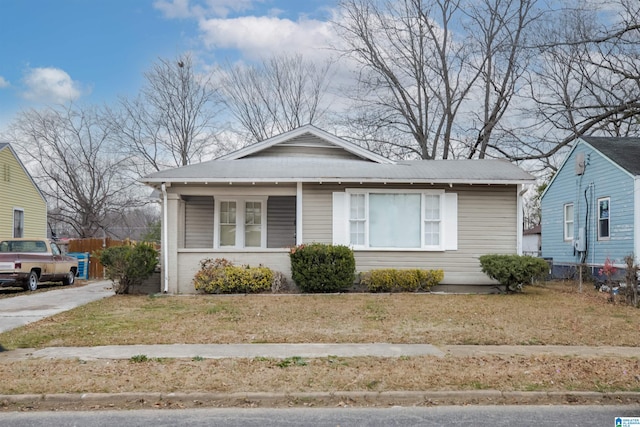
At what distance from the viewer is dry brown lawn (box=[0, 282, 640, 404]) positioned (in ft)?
20.3

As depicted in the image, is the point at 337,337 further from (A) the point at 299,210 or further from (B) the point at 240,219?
(B) the point at 240,219

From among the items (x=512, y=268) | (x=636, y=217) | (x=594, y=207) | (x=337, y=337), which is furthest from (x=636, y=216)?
(x=337, y=337)

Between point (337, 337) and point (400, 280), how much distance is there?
6494 mm

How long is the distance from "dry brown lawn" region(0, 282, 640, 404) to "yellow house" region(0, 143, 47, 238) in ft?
46.1

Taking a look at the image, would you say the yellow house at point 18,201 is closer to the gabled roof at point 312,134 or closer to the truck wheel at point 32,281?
the truck wheel at point 32,281

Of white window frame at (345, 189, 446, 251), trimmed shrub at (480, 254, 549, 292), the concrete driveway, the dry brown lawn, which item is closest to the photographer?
the dry brown lawn

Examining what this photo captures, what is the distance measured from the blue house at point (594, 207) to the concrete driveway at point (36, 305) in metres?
16.1

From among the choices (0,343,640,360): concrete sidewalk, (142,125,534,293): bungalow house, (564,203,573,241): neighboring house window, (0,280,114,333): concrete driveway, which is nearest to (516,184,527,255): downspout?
(142,125,534,293): bungalow house

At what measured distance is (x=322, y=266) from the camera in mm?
14281

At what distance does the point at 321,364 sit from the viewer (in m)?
6.96

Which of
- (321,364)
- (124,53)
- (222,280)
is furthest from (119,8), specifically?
(321,364)

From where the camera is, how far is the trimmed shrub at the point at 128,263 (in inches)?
569

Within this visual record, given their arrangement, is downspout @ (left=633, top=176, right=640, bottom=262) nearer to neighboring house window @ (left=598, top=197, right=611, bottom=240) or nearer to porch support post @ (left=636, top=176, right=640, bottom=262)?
porch support post @ (left=636, top=176, right=640, bottom=262)

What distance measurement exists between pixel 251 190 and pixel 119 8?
30.5 feet
